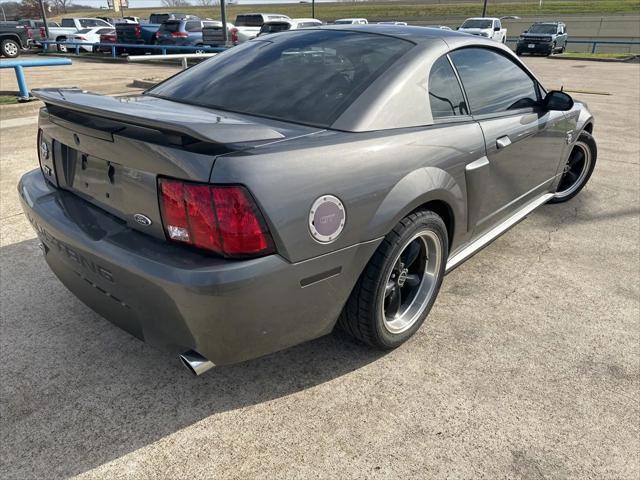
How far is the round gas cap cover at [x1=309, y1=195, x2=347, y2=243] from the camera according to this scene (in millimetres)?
1829

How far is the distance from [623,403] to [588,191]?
341 cm

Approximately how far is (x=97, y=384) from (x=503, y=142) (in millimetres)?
2508

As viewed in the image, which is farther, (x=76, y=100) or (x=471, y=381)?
(x=471, y=381)

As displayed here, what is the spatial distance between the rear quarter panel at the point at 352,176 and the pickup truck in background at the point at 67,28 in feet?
86.3

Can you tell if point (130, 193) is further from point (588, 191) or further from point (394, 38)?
point (588, 191)

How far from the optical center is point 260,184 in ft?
5.55

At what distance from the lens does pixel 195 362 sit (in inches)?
74.2

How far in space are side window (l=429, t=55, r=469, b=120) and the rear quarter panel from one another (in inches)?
4.1

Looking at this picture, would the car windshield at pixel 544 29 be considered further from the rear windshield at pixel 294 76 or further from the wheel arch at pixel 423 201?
the wheel arch at pixel 423 201

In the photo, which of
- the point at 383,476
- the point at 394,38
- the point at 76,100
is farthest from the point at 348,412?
the point at 394,38

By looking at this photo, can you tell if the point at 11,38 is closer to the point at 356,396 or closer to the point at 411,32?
the point at 411,32

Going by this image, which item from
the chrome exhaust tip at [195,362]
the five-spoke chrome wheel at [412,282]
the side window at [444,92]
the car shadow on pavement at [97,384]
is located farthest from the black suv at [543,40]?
the chrome exhaust tip at [195,362]

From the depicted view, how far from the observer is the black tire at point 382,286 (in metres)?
2.18

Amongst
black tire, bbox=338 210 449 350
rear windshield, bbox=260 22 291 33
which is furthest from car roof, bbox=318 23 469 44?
rear windshield, bbox=260 22 291 33
